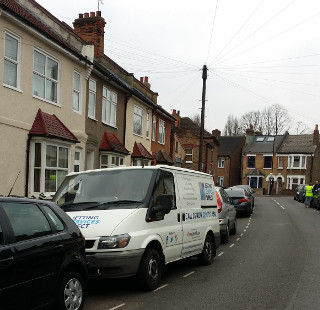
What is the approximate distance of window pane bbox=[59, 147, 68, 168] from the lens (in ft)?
46.8

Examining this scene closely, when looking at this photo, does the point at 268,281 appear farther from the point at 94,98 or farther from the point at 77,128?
the point at 94,98

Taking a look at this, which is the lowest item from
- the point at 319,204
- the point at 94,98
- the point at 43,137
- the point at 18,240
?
the point at 319,204

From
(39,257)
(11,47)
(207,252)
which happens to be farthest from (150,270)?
(11,47)

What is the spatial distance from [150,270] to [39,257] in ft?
7.55

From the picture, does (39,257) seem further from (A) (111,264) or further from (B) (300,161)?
(B) (300,161)

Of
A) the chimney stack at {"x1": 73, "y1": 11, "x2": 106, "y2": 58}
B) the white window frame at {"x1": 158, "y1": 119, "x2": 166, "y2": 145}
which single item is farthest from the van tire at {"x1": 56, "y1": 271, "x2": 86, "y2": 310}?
the white window frame at {"x1": 158, "y1": 119, "x2": 166, "y2": 145}

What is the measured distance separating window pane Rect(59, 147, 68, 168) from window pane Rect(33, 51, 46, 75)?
2.77 m

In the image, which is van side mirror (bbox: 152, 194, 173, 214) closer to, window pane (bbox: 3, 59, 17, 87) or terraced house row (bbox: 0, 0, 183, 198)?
terraced house row (bbox: 0, 0, 183, 198)

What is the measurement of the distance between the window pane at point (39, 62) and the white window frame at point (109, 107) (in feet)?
16.4

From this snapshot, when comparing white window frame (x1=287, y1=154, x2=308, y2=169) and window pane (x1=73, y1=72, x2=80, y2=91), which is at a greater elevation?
window pane (x1=73, y1=72, x2=80, y2=91)

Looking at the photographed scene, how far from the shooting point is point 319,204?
27.5 m

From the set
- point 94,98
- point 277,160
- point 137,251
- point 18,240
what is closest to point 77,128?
point 94,98

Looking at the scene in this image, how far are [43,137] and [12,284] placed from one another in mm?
9439

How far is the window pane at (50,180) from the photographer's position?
1345cm
